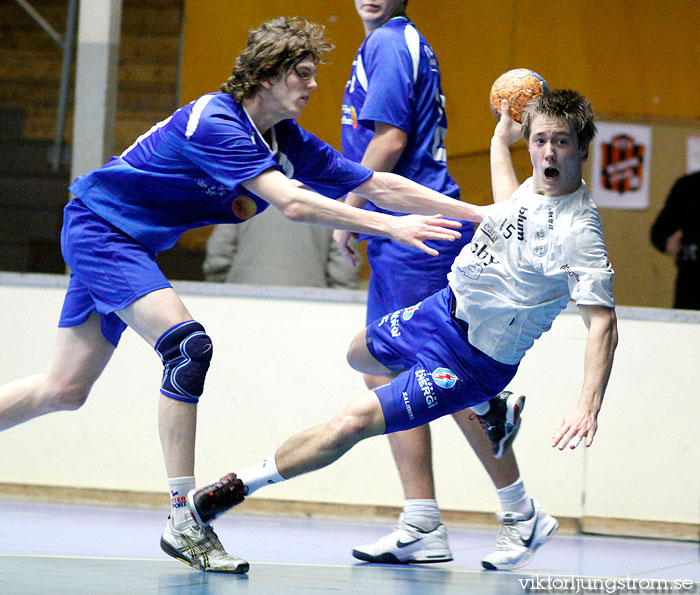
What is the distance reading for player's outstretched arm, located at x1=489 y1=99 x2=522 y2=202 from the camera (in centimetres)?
365

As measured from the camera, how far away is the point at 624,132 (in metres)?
8.22

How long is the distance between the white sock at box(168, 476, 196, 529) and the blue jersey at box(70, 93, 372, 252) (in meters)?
0.81

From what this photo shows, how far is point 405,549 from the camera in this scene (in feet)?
12.5

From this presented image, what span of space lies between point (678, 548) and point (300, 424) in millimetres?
1915

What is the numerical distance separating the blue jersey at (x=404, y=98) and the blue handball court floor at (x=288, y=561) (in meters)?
1.44

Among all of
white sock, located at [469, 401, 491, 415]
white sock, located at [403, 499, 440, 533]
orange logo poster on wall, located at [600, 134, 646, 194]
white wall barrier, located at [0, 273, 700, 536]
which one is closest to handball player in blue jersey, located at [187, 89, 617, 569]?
white sock, located at [469, 401, 491, 415]

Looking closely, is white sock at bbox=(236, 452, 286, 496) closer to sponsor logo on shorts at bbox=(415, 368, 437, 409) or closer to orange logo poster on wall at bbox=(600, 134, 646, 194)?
sponsor logo on shorts at bbox=(415, 368, 437, 409)

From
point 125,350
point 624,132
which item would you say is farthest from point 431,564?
point 624,132

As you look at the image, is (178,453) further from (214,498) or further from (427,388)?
(427,388)

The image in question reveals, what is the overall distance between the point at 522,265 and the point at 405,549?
47.8 inches

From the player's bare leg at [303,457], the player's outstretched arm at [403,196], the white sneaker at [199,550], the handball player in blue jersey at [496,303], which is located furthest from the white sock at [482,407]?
the white sneaker at [199,550]

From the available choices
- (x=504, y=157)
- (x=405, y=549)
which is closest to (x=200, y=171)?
(x=504, y=157)

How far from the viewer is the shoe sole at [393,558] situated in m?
3.81

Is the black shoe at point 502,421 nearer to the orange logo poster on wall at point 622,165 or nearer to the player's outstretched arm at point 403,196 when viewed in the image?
the player's outstretched arm at point 403,196
